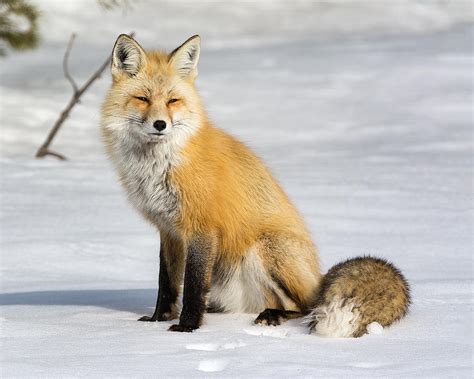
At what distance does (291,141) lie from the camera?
36.6 ft

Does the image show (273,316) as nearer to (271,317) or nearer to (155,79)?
(271,317)

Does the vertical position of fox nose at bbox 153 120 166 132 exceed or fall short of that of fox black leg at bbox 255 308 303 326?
it exceeds it

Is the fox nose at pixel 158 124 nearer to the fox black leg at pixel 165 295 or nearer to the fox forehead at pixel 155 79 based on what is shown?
the fox forehead at pixel 155 79

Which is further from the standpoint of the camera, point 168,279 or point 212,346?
point 168,279

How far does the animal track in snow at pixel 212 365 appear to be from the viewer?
10.4 ft

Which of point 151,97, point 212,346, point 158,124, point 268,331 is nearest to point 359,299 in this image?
point 268,331

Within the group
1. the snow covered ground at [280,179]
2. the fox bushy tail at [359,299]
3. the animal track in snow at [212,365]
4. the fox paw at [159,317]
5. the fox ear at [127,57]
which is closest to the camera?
the animal track in snow at [212,365]

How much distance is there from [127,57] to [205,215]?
902 millimetres

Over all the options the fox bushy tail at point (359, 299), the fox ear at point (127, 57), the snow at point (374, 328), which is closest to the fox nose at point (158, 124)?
the fox ear at point (127, 57)

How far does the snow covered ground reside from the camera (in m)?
3.46

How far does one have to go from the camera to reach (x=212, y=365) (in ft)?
10.5

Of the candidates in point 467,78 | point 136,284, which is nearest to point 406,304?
point 136,284

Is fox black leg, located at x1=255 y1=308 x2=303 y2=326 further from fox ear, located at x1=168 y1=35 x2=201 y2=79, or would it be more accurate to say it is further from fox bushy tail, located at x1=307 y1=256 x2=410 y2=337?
fox ear, located at x1=168 y1=35 x2=201 y2=79

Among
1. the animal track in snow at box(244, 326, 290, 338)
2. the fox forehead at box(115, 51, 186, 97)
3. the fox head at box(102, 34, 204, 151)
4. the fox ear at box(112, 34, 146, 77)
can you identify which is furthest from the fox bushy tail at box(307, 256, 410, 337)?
the fox ear at box(112, 34, 146, 77)
